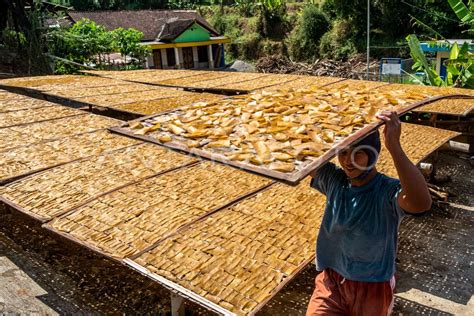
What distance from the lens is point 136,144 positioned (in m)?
5.70

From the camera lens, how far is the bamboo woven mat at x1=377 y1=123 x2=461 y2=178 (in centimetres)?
534

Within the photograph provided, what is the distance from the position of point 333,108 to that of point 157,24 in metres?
27.7

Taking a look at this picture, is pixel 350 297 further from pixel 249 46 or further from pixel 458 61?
pixel 249 46

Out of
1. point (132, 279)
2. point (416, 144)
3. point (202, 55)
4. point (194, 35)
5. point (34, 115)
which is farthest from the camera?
point (202, 55)

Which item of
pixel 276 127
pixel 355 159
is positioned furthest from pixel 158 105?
pixel 355 159

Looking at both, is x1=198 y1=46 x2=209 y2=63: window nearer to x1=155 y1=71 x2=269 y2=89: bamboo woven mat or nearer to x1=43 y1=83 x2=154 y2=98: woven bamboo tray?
x1=155 y1=71 x2=269 y2=89: bamboo woven mat

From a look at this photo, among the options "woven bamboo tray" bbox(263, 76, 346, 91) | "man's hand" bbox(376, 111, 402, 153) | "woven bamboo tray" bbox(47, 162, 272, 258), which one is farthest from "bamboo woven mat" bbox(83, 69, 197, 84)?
"man's hand" bbox(376, 111, 402, 153)

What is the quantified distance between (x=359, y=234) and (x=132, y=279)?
3.00 m

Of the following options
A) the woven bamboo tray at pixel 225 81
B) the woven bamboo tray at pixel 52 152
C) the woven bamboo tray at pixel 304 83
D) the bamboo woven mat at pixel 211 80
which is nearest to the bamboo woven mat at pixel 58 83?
the bamboo woven mat at pixel 211 80

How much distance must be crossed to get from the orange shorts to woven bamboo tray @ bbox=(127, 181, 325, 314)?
1.64 ft

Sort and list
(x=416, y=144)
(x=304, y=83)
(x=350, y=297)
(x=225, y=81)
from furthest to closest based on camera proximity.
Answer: (x=225, y=81) < (x=304, y=83) < (x=416, y=144) < (x=350, y=297)

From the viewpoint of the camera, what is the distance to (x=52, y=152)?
545 cm

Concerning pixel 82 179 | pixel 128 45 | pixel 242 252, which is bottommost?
pixel 242 252

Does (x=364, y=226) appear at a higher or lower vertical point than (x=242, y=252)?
higher
